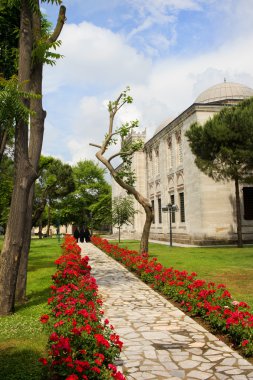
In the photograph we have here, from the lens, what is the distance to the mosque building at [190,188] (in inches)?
1061

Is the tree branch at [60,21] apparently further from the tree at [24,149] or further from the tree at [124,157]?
the tree at [124,157]

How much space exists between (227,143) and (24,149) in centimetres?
1824

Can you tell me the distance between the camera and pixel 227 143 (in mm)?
23859

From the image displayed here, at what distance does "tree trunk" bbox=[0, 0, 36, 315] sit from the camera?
7.70 meters

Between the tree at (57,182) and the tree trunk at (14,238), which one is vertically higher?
the tree at (57,182)

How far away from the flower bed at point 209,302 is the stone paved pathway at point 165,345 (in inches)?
9.1

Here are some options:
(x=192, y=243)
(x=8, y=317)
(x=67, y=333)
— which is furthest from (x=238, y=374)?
(x=192, y=243)

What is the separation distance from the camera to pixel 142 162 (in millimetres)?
42969

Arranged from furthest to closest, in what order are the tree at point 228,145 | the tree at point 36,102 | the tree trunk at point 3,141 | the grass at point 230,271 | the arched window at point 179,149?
the arched window at point 179,149
the tree at point 228,145
the tree trunk at point 3,141
the grass at point 230,271
the tree at point 36,102

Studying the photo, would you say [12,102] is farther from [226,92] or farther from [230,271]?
[226,92]

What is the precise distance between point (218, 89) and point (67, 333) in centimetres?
3447

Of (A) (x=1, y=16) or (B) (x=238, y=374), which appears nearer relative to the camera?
(B) (x=238, y=374)

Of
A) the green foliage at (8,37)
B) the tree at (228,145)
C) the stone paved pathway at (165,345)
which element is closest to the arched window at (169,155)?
the tree at (228,145)

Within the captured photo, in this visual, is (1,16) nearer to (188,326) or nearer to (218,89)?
(188,326)
